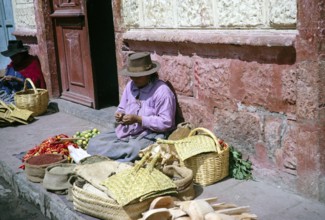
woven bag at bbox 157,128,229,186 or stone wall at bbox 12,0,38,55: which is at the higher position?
stone wall at bbox 12,0,38,55

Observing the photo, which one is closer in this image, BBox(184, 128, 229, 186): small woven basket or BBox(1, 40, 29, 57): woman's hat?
BBox(184, 128, 229, 186): small woven basket

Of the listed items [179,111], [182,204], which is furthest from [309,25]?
[179,111]

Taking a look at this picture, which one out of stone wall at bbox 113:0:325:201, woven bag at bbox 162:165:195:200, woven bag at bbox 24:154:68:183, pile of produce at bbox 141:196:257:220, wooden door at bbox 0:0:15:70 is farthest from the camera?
wooden door at bbox 0:0:15:70

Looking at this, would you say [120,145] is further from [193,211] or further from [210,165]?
[193,211]

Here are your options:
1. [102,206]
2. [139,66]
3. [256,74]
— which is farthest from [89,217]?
[256,74]

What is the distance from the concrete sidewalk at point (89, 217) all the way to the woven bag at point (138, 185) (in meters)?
0.43

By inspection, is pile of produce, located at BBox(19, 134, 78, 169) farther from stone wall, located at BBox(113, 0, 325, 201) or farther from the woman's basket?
the woman's basket

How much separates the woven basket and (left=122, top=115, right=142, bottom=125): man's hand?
1094mm

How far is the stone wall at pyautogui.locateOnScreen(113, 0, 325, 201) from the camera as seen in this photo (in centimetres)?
326

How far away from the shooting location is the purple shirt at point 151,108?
441 centimetres

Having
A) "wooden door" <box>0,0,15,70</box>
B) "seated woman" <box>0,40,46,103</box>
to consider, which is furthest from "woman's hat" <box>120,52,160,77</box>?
"wooden door" <box>0,0,15,70</box>

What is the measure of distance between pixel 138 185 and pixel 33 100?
161 inches

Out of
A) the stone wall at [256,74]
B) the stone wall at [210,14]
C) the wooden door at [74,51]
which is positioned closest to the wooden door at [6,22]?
→ the wooden door at [74,51]

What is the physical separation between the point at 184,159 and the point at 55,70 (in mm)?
4613
